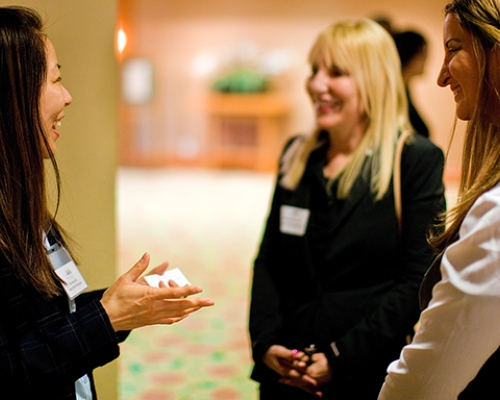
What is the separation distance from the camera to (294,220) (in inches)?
85.5

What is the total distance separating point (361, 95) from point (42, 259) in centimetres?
121

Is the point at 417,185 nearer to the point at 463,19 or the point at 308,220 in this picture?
the point at 308,220

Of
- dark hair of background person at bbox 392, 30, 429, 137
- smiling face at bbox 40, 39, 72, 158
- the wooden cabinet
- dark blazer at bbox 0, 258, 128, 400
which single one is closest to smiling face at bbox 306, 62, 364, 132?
smiling face at bbox 40, 39, 72, 158

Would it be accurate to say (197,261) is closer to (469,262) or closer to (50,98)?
(50,98)

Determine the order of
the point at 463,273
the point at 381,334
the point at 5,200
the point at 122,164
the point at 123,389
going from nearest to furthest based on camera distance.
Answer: the point at 463,273
the point at 5,200
the point at 381,334
the point at 123,389
the point at 122,164

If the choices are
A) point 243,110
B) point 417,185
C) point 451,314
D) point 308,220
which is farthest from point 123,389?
point 243,110

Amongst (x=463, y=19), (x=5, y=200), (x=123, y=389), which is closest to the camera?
(x=463, y=19)

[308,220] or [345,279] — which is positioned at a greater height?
[308,220]

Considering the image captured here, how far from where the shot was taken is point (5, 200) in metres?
1.43

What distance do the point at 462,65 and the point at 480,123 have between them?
13 centimetres

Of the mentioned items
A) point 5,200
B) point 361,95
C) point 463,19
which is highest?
point 463,19

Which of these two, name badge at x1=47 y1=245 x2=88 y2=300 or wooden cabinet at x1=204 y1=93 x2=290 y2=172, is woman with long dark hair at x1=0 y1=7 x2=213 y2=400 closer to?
name badge at x1=47 y1=245 x2=88 y2=300

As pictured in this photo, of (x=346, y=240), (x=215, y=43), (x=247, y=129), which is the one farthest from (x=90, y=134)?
(x=215, y=43)

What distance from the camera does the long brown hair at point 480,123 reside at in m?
1.27
